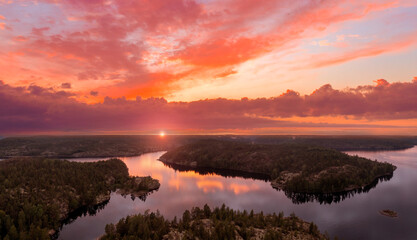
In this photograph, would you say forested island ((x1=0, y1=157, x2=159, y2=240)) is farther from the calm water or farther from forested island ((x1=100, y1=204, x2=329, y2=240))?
forested island ((x1=100, y1=204, x2=329, y2=240))

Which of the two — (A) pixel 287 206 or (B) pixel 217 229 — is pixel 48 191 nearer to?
(B) pixel 217 229

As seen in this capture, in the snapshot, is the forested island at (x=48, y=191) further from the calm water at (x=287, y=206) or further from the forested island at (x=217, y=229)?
the forested island at (x=217, y=229)

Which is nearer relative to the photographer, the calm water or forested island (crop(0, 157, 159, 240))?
forested island (crop(0, 157, 159, 240))

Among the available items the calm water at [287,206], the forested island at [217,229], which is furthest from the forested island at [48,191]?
the forested island at [217,229]

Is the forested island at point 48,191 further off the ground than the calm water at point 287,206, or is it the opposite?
the forested island at point 48,191

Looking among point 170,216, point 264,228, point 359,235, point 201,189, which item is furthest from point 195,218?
point 201,189

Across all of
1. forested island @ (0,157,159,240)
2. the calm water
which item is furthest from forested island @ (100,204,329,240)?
forested island @ (0,157,159,240)

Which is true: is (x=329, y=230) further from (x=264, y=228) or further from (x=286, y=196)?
(x=286, y=196)
